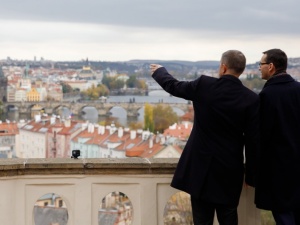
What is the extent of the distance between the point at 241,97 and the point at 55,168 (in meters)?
0.91

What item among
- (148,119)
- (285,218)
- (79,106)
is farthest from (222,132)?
(79,106)

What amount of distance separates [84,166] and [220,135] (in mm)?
698

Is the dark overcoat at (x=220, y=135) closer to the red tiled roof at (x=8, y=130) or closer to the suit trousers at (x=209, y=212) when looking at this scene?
the suit trousers at (x=209, y=212)

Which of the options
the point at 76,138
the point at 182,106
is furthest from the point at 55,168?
the point at 182,106

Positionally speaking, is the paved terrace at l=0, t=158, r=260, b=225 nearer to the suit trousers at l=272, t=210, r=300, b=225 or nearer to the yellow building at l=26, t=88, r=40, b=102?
the suit trousers at l=272, t=210, r=300, b=225

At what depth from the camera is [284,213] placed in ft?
10.6

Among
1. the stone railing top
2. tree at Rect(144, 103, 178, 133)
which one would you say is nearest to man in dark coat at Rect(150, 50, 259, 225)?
the stone railing top

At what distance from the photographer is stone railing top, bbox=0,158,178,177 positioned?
11.4 feet

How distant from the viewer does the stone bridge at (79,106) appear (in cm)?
8988

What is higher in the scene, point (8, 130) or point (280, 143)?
point (280, 143)

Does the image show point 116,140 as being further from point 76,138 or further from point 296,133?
point 296,133

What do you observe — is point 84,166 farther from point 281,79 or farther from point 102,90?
point 102,90

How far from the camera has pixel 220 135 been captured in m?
3.13

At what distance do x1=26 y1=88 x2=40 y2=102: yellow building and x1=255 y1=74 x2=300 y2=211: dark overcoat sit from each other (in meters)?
93.3
